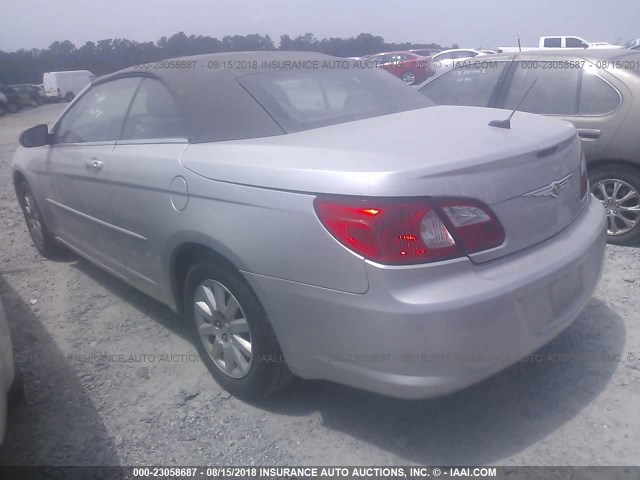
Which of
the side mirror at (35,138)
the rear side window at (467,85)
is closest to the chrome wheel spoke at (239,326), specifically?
the side mirror at (35,138)

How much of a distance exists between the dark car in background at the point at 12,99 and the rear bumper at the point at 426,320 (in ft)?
113

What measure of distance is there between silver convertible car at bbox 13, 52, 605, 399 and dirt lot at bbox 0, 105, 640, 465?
242 millimetres

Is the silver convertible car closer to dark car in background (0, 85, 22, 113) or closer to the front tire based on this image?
the front tire

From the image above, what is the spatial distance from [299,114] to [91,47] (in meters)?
30.1

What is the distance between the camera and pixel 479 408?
2.73 metres

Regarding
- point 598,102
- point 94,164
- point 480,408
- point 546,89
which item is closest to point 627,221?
point 598,102

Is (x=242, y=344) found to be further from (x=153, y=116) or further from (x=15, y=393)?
(x=153, y=116)

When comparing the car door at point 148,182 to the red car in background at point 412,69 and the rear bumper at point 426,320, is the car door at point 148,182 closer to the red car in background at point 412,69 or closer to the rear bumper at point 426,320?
the rear bumper at point 426,320

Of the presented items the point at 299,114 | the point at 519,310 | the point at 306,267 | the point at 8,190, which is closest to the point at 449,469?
the point at 519,310

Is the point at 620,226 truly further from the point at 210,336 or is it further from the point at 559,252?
the point at 210,336

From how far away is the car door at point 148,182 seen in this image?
2967mm

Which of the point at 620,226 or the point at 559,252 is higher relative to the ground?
the point at 559,252

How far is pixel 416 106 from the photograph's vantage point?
140 inches

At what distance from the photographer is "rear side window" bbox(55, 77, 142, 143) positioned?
3.68 meters
